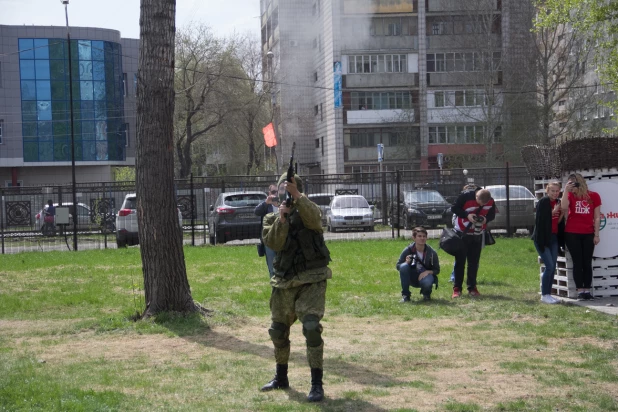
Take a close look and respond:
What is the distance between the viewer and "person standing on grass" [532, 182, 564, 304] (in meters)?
10.7

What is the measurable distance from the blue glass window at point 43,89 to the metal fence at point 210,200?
34.5 metres

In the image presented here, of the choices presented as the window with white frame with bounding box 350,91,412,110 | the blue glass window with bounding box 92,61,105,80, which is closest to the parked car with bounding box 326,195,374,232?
the window with white frame with bounding box 350,91,412,110

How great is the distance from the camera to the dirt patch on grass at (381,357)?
6102 millimetres

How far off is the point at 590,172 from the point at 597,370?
514 cm

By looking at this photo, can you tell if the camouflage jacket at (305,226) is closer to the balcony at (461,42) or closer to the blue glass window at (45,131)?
the balcony at (461,42)

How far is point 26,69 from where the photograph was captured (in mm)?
57812

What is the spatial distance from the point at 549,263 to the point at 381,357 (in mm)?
4305

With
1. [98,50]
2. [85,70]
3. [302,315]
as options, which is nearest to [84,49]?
[98,50]

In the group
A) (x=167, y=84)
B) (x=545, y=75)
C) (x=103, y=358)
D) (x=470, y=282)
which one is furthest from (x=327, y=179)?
(x=545, y=75)

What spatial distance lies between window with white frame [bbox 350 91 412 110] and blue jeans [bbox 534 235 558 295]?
1728 inches

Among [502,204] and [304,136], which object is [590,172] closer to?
[502,204]

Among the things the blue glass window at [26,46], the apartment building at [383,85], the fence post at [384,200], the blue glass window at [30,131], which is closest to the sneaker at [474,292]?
the fence post at [384,200]

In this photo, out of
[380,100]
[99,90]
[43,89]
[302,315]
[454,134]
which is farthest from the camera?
[99,90]

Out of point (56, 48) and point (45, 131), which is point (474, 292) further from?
point (56, 48)
